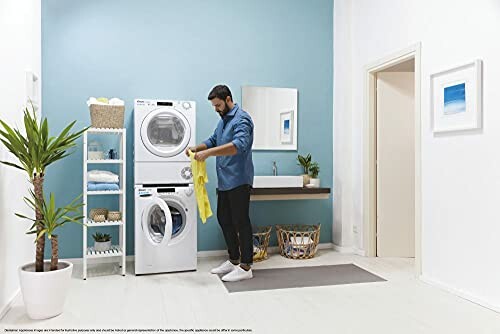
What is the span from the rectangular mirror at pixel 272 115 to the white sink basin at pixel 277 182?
420 millimetres

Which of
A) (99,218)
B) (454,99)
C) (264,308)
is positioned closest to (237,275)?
(264,308)

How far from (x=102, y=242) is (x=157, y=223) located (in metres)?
0.51

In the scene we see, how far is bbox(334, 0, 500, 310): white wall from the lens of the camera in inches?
114

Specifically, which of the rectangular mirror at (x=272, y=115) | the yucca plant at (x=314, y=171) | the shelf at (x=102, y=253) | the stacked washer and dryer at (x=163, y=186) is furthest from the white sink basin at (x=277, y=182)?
the shelf at (x=102, y=253)

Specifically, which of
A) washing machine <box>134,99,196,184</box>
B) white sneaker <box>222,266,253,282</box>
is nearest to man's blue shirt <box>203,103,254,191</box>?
washing machine <box>134,99,196,184</box>

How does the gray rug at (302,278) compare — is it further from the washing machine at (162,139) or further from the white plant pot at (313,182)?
the washing machine at (162,139)

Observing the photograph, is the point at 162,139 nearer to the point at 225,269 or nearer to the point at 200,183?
the point at 200,183

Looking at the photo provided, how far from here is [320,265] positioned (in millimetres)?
4109

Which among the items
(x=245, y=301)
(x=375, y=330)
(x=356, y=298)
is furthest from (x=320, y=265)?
(x=375, y=330)

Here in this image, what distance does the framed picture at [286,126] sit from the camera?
186 inches

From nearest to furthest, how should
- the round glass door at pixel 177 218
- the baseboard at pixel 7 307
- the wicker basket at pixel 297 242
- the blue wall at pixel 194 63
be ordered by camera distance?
the baseboard at pixel 7 307 → the round glass door at pixel 177 218 → the blue wall at pixel 194 63 → the wicker basket at pixel 297 242

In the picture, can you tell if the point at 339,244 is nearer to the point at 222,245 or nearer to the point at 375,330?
the point at 222,245

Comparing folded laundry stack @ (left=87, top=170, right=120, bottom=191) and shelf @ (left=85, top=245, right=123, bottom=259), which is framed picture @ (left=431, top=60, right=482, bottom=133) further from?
shelf @ (left=85, top=245, right=123, bottom=259)

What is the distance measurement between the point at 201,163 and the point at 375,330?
6.04 feet
